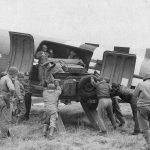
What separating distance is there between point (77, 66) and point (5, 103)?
9.76ft

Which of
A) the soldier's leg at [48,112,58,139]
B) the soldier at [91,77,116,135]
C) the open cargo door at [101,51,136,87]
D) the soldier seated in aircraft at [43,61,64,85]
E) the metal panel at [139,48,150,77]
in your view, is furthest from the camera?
the metal panel at [139,48,150,77]

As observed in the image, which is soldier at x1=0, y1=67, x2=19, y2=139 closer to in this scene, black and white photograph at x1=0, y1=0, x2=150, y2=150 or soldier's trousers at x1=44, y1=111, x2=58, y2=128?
black and white photograph at x1=0, y1=0, x2=150, y2=150

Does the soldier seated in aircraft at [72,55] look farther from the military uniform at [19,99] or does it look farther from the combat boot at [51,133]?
the combat boot at [51,133]

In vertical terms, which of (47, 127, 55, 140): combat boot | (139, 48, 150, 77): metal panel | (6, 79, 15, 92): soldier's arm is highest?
(139, 48, 150, 77): metal panel

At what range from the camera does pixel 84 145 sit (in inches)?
386

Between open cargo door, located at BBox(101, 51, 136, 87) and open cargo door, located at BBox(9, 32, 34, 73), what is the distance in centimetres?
223

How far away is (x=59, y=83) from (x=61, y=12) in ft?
82.3

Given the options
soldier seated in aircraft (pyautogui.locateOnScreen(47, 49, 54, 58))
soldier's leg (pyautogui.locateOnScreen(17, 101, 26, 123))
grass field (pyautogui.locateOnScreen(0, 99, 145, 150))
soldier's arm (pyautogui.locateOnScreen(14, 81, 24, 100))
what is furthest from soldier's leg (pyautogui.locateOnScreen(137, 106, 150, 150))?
soldier seated in aircraft (pyautogui.locateOnScreen(47, 49, 54, 58))

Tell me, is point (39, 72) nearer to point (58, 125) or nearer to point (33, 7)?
point (58, 125)

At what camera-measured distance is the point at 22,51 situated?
13305 millimetres

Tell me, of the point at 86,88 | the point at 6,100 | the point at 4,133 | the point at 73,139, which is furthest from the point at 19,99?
the point at 73,139

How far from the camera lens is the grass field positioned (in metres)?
9.53

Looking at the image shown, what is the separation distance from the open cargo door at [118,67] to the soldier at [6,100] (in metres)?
3.18

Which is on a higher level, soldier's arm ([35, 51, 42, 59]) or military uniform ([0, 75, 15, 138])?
soldier's arm ([35, 51, 42, 59])
